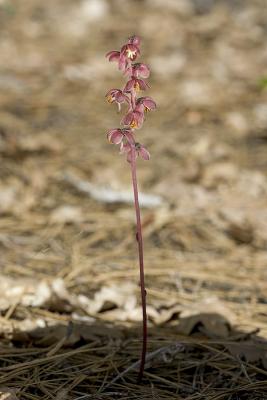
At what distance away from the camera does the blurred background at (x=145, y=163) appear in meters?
2.56

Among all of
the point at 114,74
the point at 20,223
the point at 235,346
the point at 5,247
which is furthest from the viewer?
the point at 114,74

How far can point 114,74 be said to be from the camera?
5.37 m

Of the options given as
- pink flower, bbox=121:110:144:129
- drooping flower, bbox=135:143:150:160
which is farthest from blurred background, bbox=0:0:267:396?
pink flower, bbox=121:110:144:129

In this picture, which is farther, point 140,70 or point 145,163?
point 145,163

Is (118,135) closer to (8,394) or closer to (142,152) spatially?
(142,152)

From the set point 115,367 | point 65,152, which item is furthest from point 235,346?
point 65,152

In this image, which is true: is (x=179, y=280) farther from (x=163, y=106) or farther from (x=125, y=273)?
(x=163, y=106)

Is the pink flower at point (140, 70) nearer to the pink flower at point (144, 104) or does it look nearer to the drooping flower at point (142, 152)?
the pink flower at point (144, 104)

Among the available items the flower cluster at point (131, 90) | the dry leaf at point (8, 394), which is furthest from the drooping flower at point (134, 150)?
the dry leaf at point (8, 394)

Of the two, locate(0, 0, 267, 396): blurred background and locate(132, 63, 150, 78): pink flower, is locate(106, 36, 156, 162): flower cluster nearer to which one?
locate(132, 63, 150, 78): pink flower

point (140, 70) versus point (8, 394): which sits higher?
point (140, 70)

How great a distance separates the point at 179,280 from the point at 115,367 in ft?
2.54

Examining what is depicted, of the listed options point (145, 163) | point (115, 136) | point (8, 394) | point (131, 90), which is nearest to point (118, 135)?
point (115, 136)

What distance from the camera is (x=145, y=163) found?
3.92 metres
